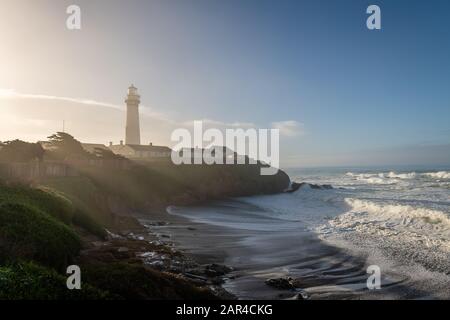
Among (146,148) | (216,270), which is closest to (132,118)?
(146,148)

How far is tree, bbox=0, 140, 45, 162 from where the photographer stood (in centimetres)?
2358

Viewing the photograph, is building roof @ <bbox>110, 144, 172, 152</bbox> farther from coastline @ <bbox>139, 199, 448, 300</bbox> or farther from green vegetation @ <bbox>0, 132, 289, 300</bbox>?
coastline @ <bbox>139, 199, 448, 300</bbox>

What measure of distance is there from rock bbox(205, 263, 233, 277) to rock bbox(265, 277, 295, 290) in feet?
5.77

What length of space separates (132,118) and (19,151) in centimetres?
3679

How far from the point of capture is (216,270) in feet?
42.5

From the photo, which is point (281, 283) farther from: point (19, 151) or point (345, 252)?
point (19, 151)

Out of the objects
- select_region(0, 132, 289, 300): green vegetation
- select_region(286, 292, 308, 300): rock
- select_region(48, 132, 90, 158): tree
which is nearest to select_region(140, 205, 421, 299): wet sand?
select_region(286, 292, 308, 300): rock

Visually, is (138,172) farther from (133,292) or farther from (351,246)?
(133,292)

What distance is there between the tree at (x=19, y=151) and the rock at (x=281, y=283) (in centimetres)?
1993

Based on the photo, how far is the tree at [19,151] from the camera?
928 inches

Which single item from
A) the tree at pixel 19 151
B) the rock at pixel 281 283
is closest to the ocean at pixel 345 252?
the rock at pixel 281 283

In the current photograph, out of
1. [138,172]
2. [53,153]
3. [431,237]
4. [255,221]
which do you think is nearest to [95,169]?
[53,153]
